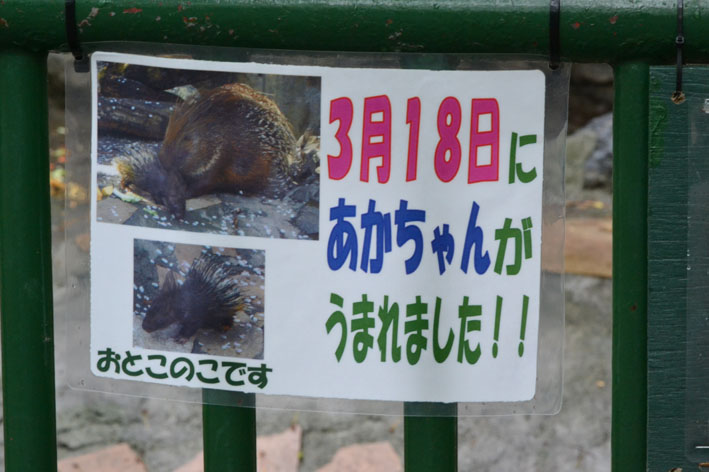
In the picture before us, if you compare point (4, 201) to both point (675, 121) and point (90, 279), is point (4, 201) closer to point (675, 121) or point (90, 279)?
point (90, 279)

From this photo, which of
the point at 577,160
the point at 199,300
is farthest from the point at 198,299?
the point at 577,160

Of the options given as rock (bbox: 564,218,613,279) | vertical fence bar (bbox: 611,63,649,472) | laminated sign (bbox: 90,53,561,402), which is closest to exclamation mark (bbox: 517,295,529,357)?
laminated sign (bbox: 90,53,561,402)

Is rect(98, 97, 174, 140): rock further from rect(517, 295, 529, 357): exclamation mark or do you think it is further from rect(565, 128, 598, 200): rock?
rect(565, 128, 598, 200): rock

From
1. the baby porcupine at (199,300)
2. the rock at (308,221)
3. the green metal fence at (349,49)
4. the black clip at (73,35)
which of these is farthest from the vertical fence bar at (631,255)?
the black clip at (73,35)

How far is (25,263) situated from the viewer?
1275 millimetres

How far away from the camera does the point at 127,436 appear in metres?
2.97

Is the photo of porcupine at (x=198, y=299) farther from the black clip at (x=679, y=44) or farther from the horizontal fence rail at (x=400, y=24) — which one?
the black clip at (x=679, y=44)

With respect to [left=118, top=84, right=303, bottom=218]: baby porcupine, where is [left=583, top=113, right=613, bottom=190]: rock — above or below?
above

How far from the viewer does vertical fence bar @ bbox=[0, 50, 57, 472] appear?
1.26m

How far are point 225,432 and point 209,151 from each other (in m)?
0.39

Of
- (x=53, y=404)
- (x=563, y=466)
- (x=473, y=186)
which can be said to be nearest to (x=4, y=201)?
(x=53, y=404)

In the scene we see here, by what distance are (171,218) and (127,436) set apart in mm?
1904

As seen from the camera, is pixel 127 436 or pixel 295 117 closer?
pixel 295 117

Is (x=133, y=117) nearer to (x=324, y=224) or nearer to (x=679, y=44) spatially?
(x=324, y=224)
